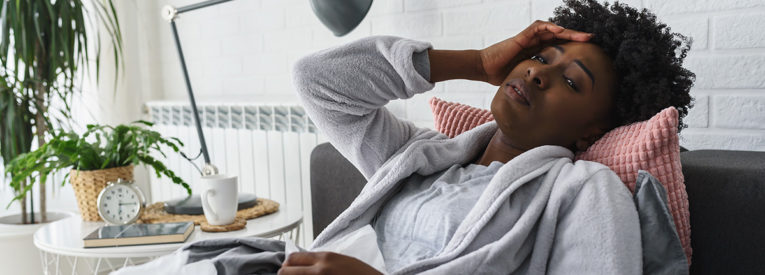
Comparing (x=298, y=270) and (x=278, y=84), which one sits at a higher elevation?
(x=278, y=84)

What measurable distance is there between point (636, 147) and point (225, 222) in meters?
1.03

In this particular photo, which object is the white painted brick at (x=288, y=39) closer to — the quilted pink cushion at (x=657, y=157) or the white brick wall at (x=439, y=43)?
the white brick wall at (x=439, y=43)

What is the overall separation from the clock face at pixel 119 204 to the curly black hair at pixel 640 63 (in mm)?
1221

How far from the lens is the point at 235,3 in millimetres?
2418

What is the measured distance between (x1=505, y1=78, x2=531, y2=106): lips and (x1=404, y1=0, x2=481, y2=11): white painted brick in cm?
62

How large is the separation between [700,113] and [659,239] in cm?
A: 49

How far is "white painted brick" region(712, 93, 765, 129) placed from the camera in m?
1.22

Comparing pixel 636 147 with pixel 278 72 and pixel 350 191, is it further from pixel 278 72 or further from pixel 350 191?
pixel 278 72

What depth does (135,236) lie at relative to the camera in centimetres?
154

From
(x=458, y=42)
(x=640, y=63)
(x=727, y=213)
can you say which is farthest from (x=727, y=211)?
(x=458, y=42)

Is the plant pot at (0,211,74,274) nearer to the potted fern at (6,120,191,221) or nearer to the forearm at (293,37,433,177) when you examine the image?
the potted fern at (6,120,191,221)

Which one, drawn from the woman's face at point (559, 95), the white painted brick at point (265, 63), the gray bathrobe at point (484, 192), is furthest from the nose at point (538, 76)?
the white painted brick at point (265, 63)

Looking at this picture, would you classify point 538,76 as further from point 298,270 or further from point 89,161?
point 89,161

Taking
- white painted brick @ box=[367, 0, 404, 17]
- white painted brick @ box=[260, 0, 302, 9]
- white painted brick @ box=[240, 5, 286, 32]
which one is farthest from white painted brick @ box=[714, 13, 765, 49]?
white painted brick @ box=[240, 5, 286, 32]
